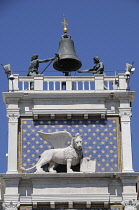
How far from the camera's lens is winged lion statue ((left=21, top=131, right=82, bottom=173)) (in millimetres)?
32594

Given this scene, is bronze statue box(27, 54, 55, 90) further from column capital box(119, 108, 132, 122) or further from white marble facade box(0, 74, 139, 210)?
column capital box(119, 108, 132, 122)

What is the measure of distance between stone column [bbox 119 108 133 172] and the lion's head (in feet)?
4.86

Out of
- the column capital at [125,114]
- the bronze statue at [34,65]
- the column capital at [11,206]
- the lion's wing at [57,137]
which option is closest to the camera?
the column capital at [11,206]

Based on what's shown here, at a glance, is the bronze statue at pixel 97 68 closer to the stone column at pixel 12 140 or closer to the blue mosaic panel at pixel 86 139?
the blue mosaic panel at pixel 86 139

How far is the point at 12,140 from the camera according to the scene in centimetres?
3306

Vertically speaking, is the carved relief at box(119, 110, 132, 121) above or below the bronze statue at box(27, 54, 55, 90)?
below

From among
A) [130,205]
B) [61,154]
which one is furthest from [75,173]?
[130,205]

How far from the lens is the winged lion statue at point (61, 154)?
32594 millimetres

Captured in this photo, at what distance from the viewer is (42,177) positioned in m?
32.2

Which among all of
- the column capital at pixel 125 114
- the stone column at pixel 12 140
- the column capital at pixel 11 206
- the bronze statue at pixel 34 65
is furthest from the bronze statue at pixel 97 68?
the column capital at pixel 11 206

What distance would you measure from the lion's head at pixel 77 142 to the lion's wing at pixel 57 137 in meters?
0.25

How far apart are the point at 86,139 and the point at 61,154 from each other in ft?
3.64

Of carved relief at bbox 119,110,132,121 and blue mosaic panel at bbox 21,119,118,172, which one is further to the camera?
carved relief at bbox 119,110,132,121

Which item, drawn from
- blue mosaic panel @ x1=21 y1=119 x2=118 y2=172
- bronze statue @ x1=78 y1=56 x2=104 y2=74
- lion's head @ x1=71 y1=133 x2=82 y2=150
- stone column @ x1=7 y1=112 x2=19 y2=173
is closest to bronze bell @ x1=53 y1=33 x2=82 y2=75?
bronze statue @ x1=78 y1=56 x2=104 y2=74
